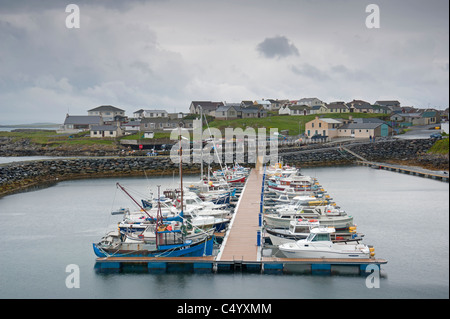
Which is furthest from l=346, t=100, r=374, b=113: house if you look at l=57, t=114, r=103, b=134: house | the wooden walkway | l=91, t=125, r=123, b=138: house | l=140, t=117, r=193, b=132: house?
the wooden walkway

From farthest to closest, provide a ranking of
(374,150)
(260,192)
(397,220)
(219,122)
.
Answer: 1. (219,122)
2. (374,150)
3. (260,192)
4. (397,220)

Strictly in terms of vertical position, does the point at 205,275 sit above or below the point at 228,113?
below

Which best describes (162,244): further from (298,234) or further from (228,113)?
(228,113)

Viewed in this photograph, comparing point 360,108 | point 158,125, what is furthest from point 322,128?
point 360,108

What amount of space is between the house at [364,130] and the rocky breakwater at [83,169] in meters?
34.4

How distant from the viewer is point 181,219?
28.6 meters

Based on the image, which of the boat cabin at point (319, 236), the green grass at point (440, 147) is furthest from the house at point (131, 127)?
the boat cabin at point (319, 236)

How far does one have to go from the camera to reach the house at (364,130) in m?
87.6

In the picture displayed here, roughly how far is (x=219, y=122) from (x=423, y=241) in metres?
78.8

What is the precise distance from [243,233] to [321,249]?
19.7ft

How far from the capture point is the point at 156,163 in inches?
2719
